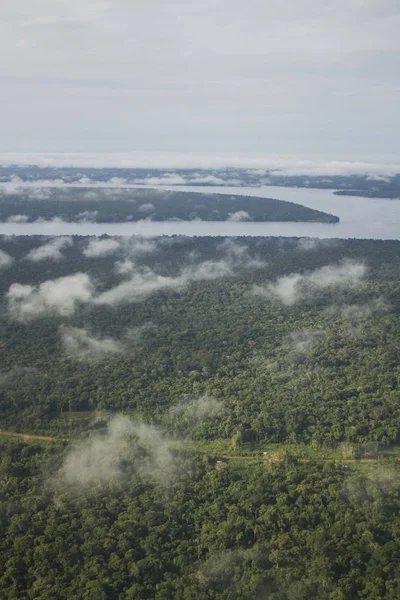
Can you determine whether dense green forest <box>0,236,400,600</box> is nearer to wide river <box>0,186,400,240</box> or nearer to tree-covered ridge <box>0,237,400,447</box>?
tree-covered ridge <box>0,237,400,447</box>

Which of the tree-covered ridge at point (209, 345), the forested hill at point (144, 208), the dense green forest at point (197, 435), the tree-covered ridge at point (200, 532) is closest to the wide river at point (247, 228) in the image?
the forested hill at point (144, 208)

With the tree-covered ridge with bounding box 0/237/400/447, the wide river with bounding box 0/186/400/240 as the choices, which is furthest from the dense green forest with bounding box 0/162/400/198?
the tree-covered ridge with bounding box 0/237/400/447

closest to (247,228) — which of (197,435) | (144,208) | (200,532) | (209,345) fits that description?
(144,208)

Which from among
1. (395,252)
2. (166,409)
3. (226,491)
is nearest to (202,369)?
(166,409)

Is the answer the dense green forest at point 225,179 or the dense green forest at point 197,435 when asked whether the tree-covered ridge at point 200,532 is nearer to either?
the dense green forest at point 197,435

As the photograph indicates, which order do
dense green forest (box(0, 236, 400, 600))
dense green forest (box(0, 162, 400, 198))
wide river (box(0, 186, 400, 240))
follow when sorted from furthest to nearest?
dense green forest (box(0, 162, 400, 198)) < wide river (box(0, 186, 400, 240)) < dense green forest (box(0, 236, 400, 600))
